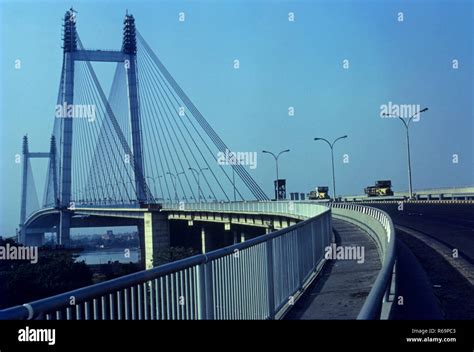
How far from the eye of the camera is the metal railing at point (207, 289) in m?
4.32

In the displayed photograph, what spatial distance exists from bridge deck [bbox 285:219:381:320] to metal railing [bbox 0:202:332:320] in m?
0.24

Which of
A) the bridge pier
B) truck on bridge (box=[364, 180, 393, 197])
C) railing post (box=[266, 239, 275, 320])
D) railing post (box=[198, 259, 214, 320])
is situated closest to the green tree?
railing post (box=[198, 259, 214, 320])

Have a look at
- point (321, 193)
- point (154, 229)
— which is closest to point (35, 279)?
point (154, 229)

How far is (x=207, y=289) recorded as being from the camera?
20.3ft

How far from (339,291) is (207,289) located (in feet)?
15.3

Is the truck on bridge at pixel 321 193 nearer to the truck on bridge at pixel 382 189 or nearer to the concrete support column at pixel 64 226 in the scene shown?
the truck on bridge at pixel 382 189

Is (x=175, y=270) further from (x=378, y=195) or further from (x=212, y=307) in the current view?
(x=378, y=195)

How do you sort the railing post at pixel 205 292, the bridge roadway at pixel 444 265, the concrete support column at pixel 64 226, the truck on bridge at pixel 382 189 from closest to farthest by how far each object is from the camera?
the railing post at pixel 205 292 < the bridge roadway at pixel 444 265 < the concrete support column at pixel 64 226 < the truck on bridge at pixel 382 189

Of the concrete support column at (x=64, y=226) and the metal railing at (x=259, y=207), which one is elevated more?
the metal railing at (x=259, y=207)

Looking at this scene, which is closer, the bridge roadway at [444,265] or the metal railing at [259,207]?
the bridge roadway at [444,265]

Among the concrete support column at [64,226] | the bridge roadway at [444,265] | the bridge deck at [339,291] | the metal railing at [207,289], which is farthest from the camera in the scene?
the concrete support column at [64,226]

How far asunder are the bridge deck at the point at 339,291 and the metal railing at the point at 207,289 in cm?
24

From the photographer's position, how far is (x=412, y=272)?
1280 cm

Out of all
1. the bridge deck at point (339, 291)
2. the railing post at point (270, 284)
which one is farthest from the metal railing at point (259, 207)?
the railing post at point (270, 284)
